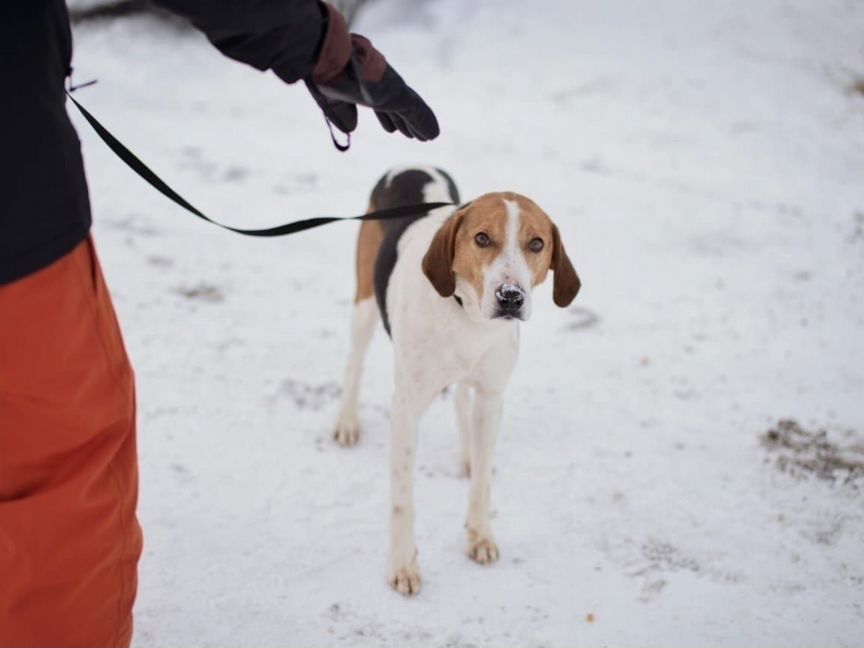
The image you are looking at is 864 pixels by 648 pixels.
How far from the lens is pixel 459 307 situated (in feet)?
9.12

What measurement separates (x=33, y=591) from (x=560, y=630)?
1840 mm

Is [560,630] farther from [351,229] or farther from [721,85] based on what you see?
[721,85]

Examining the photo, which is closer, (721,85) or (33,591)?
(33,591)

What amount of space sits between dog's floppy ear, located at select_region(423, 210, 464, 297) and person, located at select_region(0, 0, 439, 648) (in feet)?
3.03

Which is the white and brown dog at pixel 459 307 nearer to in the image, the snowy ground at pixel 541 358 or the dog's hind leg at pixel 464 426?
the snowy ground at pixel 541 358

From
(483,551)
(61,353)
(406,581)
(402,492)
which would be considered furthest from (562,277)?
(61,353)

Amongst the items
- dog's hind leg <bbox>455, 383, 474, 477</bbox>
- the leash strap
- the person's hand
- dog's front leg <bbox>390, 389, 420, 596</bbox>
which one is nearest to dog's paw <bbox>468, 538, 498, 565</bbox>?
dog's front leg <bbox>390, 389, 420, 596</bbox>

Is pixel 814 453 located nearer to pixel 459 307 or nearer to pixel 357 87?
pixel 459 307

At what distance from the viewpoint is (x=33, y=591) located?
1.66 m

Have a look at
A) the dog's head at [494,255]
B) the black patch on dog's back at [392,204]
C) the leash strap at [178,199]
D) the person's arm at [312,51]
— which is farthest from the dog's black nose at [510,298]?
the black patch on dog's back at [392,204]

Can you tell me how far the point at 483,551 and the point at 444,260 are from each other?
1.25 m

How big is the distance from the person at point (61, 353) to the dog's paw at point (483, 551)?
159 cm

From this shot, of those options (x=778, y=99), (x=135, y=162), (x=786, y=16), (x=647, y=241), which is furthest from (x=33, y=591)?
(x=786, y=16)

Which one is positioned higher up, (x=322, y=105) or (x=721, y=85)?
(x=322, y=105)
